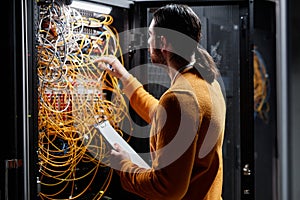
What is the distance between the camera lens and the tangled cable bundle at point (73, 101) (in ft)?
6.66

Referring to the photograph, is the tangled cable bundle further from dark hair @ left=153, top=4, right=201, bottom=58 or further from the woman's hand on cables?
dark hair @ left=153, top=4, right=201, bottom=58

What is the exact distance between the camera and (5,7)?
185 centimetres

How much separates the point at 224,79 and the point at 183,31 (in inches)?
14.5

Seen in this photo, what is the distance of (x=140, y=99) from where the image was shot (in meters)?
2.27

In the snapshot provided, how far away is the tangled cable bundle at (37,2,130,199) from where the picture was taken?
2031 millimetres

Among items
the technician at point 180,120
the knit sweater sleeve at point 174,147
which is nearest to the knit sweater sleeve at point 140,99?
the technician at point 180,120

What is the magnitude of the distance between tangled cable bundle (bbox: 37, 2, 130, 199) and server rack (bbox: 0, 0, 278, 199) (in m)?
0.11

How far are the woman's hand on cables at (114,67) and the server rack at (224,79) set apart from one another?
0.07 metres

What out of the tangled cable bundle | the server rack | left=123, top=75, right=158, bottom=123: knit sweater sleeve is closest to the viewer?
the server rack

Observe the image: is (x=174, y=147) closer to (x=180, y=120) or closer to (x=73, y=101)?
(x=180, y=120)

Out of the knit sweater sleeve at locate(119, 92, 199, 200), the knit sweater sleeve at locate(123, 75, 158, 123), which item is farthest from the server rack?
the knit sweater sleeve at locate(119, 92, 199, 200)

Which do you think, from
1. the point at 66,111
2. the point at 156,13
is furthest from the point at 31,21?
the point at 156,13

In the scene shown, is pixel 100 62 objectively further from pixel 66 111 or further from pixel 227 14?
pixel 227 14

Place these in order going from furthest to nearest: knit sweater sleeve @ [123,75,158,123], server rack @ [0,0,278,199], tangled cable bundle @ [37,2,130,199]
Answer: knit sweater sleeve @ [123,75,158,123] < tangled cable bundle @ [37,2,130,199] < server rack @ [0,0,278,199]
